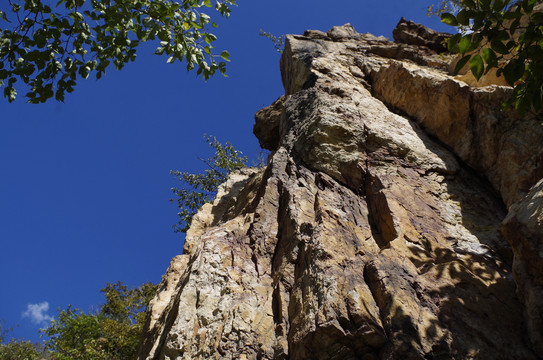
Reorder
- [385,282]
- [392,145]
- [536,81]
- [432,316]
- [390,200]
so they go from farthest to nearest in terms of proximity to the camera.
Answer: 1. [392,145]
2. [390,200]
3. [385,282]
4. [432,316]
5. [536,81]

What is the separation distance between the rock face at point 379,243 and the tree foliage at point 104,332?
A: 30.4 feet

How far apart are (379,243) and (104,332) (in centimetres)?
1628

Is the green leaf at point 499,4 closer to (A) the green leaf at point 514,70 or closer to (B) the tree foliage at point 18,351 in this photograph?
(A) the green leaf at point 514,70

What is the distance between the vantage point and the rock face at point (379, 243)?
550 cm

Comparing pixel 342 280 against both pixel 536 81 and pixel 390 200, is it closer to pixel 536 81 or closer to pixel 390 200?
pixel 390 200

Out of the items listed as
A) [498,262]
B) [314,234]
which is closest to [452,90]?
[498,262]

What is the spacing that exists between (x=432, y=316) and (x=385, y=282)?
743 millimetres

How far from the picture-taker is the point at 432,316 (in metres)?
5.67

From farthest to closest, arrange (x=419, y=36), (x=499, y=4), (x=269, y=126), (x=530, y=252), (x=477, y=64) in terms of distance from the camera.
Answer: (x=419, y=36) < (x=269, y=126) < (x=530, y=252) < (x=499, y=4) < (x=477, y=64)

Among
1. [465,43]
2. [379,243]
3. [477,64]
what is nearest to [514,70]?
[477,64]

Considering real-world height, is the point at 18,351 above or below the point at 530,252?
above

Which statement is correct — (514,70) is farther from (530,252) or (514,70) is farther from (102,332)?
(102,332)

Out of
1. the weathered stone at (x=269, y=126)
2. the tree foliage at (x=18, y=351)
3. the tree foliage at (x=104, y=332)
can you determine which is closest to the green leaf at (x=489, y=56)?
the weathered stone at (x=269, y=126)

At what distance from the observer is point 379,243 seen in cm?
747
